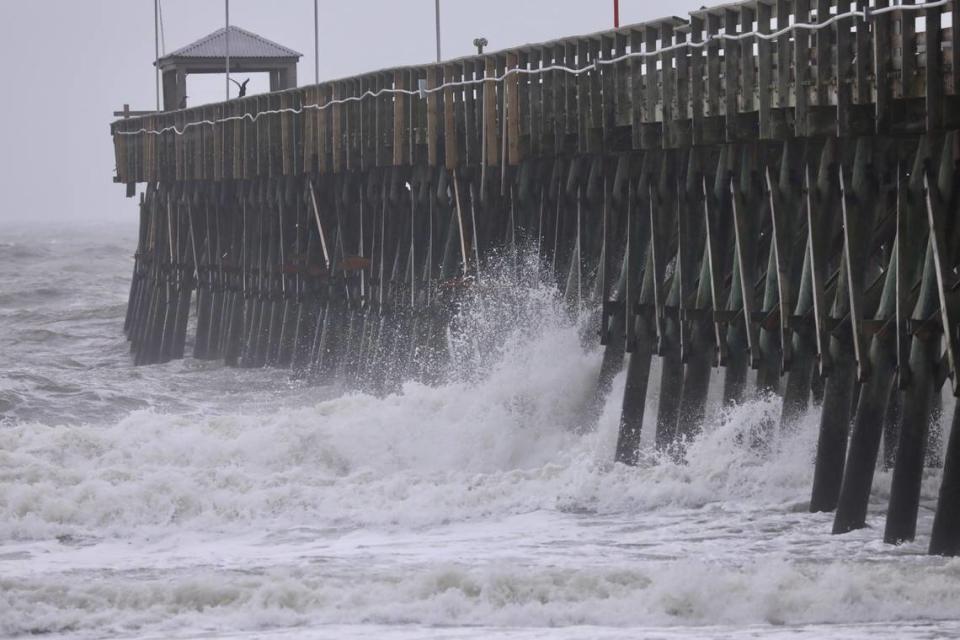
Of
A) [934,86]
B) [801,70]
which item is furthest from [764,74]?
[934,86]

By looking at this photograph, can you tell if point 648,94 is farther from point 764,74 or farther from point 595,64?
point 764,74

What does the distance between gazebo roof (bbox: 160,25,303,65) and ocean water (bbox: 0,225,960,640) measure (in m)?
14.0

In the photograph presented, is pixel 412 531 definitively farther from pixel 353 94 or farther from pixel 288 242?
pixel 288 242

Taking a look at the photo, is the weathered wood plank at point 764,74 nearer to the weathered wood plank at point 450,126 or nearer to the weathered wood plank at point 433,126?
the weathered wood plank at point 450,126

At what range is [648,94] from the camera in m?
16.6

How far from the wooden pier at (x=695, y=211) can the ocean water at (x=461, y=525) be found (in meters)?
0.54

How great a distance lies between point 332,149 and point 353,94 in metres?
0.95

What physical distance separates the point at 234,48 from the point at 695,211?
21913 mm

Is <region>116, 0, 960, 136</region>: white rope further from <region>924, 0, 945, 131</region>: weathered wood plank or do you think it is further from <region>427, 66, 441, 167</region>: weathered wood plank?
<region>924, 0, 945, 131</region>: weathered wood plank

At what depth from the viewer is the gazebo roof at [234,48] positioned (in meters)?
36.5

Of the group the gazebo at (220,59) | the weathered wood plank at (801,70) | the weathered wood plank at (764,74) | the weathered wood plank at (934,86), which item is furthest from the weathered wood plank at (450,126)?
the gazebo at (220,59)

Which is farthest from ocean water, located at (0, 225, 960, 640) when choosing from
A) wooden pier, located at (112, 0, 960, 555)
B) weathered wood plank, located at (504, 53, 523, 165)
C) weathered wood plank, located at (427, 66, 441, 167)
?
weathered wood plank, located at (427, 66, 441, 167)

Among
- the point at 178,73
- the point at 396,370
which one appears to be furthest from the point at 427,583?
the point at 178,73

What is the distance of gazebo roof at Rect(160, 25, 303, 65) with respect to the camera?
36.5 meters
